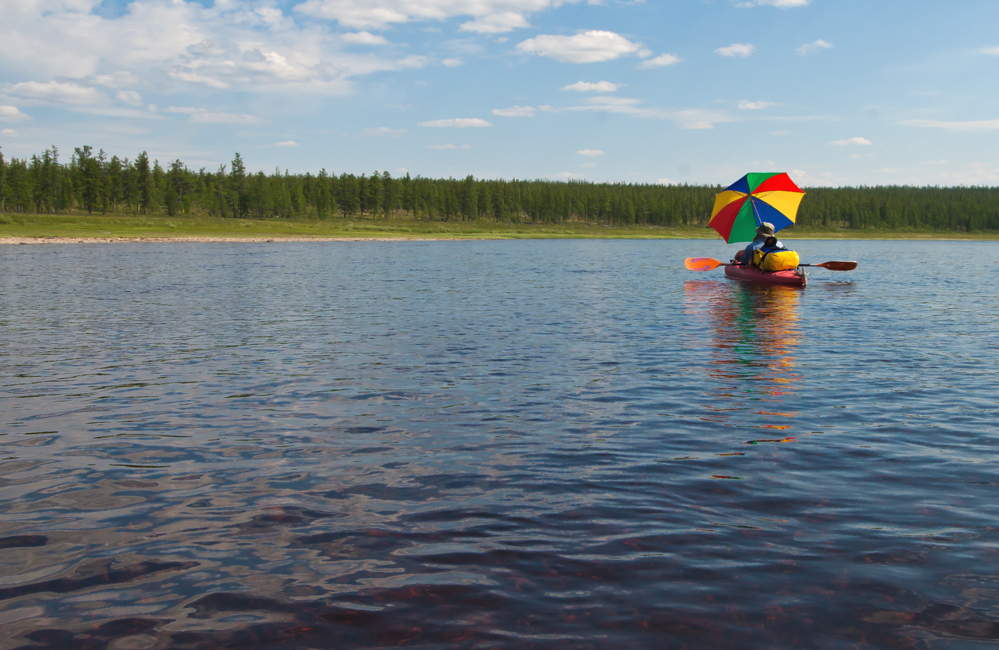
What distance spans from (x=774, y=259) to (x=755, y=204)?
6.62m

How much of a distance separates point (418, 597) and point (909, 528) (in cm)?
497

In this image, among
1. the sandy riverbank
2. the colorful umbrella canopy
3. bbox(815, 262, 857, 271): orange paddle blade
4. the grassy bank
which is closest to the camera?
the colorful umbrella canopy

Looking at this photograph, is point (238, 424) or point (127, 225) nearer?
point (238, 424)

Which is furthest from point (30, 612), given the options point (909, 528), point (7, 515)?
point (909, 528)

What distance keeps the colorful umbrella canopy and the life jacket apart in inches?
154

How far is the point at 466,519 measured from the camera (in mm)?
7137

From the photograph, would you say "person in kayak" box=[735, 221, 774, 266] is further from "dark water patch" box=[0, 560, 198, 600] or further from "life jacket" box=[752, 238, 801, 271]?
"dark water patch" box=[0, 560, 198, 600]

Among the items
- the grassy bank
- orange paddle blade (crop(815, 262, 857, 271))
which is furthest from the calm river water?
the grassy bank

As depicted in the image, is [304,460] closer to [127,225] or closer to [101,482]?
[101,482]

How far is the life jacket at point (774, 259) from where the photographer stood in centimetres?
3522

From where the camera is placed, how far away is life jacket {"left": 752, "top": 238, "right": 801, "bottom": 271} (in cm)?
3522

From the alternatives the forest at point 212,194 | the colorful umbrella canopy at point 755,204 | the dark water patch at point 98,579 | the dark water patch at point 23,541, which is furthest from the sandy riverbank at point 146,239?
the dark water patch at point 98,579

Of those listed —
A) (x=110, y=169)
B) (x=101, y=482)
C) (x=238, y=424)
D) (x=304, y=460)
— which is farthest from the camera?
(x=110, y=169)

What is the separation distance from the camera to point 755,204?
133 feet
